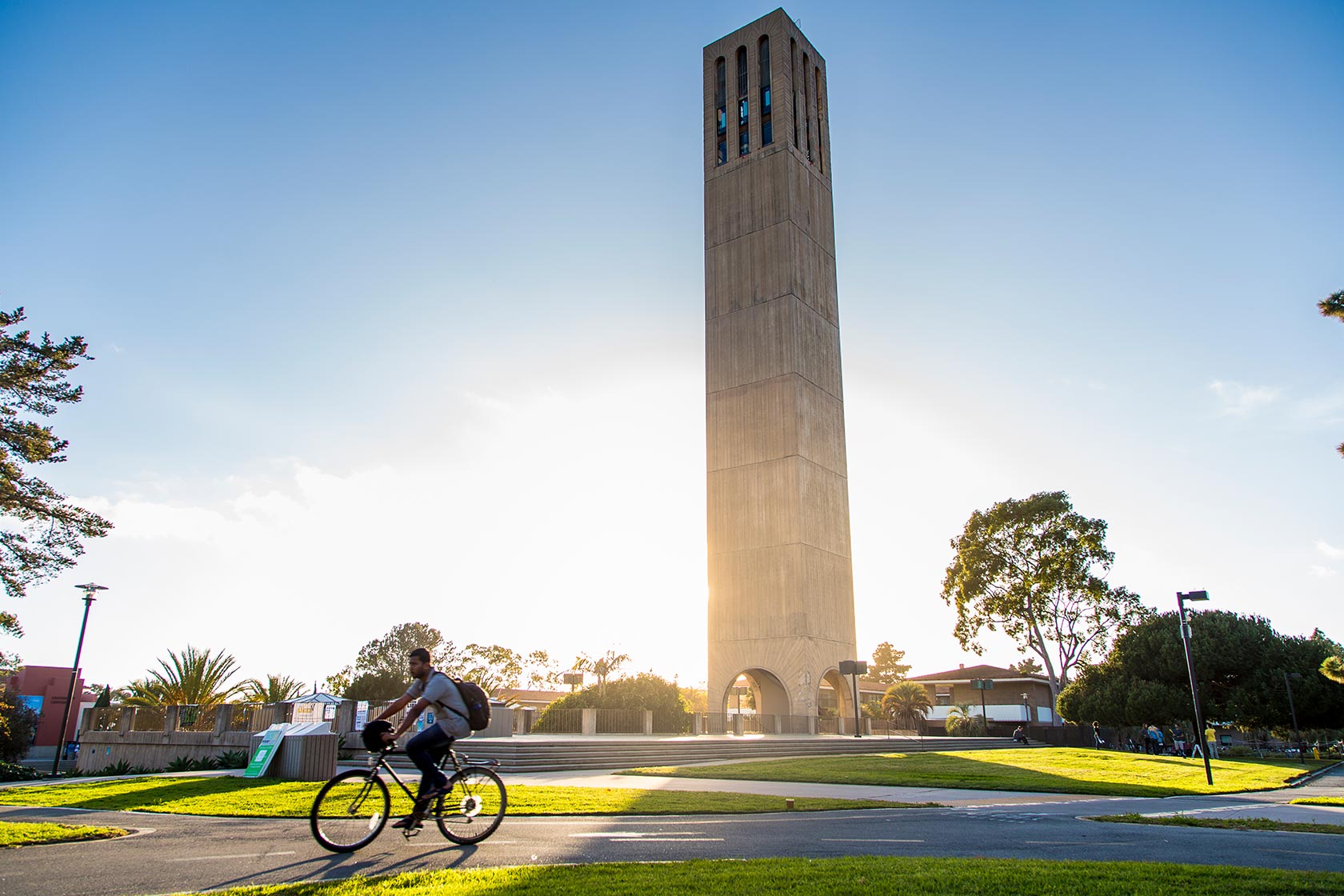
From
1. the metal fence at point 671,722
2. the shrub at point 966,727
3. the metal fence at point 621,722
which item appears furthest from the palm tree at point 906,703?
the metal fence at point 621,722

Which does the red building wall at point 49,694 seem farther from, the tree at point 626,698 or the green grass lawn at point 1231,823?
the green grass lawn at point 1231,823

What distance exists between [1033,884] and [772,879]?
189 cm

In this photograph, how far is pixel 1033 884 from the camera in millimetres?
6273

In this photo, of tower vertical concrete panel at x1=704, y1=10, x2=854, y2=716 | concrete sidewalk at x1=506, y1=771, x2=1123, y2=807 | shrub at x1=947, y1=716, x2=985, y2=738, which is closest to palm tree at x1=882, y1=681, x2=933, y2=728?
shrub at x1=947, y1=716, x2=985, y2=738

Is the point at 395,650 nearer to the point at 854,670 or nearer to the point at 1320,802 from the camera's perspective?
the point at 854,670

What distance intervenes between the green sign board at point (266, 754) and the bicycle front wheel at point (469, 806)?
1000 cm

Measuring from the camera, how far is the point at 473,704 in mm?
7945

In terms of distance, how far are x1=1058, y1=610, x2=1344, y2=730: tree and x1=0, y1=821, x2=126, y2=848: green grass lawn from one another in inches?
1902

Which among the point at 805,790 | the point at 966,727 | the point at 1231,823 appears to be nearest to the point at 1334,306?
the point at 1231,823

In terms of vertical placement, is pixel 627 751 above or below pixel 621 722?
below

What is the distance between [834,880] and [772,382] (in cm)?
3823

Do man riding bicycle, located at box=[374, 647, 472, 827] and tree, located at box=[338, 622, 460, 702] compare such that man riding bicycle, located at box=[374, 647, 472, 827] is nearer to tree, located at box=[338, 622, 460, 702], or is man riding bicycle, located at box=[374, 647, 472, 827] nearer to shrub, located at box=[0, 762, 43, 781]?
shrub, located at box=[0, 762, 43, 781]

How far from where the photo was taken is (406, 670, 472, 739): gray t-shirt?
7793 mm

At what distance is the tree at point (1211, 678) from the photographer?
149ft
